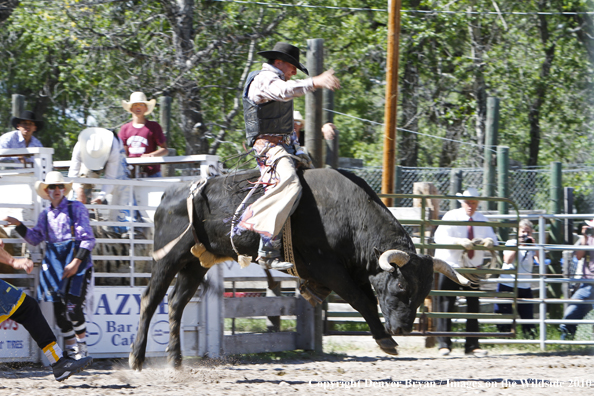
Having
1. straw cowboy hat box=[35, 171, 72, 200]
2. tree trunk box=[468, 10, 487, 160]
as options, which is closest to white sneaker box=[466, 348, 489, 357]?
straw cowboy hat box=[35, 171, 72, 200]

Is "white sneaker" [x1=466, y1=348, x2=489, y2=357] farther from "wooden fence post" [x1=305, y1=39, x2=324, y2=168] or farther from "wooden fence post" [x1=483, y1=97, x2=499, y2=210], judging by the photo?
"wooden fence post" [x1=483, y1=97, x2=499, y2=210]

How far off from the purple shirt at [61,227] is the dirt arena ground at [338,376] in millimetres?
1231

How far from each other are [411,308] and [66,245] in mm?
3282

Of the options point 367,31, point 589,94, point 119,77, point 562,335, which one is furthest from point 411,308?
point 589,94

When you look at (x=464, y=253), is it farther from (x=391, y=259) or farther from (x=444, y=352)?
(x=391, y=259)

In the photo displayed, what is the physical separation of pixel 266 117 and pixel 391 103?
3.81 metres

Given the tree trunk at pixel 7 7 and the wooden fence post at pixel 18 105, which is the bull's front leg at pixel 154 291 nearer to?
the wooden fence post at pixel 18 105

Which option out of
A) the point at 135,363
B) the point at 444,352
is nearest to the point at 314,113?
the point at 444,352

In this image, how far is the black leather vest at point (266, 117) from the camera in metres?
6.14

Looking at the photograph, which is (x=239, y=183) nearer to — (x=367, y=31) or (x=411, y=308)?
(x=411, y=308)

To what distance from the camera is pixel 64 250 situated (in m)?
6.97

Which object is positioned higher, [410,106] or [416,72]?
[416,72]

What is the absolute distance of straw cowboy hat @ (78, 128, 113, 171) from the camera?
8.08 m

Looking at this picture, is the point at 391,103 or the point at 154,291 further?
the point at 391,103
